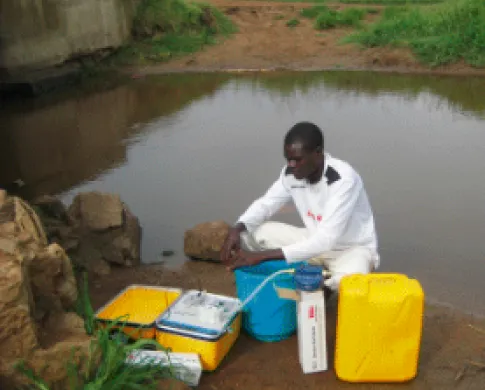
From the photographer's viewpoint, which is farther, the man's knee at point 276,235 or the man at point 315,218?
the man's knee at point 276,235

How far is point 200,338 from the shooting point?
3.16 meters

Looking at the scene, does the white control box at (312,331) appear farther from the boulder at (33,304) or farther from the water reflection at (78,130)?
the water reflection at (78,130)

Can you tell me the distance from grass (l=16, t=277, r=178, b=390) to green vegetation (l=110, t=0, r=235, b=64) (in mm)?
13029

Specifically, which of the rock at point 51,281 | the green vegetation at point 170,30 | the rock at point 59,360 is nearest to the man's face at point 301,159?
the rock at point 51,281

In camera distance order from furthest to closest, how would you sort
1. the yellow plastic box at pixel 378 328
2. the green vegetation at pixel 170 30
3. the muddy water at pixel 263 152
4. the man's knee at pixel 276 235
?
the green vegetation at pixel 170 30, the muddy water at pixel 263 152, the man's knee at pixel 276 235, the yellow plastic box at pixel 378 328

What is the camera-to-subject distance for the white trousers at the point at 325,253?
3529 mm

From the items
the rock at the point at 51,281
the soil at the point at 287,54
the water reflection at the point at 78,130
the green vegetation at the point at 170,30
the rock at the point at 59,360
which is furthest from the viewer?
the green vegetation at the point at 170,30

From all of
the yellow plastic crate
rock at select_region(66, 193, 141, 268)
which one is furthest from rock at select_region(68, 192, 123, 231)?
the yellow plastic crate

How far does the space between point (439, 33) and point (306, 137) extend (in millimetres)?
12467

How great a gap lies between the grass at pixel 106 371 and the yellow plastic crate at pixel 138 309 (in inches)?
9.3

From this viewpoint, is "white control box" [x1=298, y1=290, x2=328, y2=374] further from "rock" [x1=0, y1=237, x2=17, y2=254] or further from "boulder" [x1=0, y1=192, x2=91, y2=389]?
"rock" [x1=0, y1=237, x2=17, y2=254]

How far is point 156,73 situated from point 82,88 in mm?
2134

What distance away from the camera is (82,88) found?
507 inches

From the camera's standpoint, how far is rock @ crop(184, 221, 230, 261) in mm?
4766
